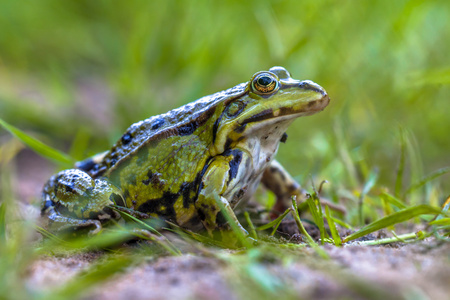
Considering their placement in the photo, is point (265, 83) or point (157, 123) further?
point (157, 123)

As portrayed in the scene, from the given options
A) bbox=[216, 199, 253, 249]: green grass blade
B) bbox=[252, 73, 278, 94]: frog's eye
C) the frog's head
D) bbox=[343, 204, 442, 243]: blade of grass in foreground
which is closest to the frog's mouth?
the frog's head

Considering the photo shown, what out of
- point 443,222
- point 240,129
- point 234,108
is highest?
point 234,108

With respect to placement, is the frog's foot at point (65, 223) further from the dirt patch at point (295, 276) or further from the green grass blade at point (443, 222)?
the green grass blade at point (443, 222)

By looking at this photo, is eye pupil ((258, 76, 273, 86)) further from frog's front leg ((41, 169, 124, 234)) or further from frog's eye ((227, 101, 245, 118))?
frog's front leg ((41, 169, 124, 234))

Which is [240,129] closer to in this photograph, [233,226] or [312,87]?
[312,87]

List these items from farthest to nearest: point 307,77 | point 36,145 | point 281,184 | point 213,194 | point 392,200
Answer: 1. point 307,77
2. point 281,184
3. point 36,145
4. point 392,200
5. point 213,194

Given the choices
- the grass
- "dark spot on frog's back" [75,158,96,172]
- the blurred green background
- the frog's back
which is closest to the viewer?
the frog's back

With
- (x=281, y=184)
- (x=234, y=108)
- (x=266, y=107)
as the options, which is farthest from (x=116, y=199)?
(x=281, y=184)

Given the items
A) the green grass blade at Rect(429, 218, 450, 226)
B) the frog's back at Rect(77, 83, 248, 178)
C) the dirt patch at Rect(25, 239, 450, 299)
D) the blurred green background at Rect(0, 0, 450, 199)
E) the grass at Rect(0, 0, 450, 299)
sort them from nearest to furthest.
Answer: the dirt patch at Rect(25, 239, 450, 299) → the green grass blade at Rect(429, 218, 450, 226) → the frog's back at Rect(77, 83, 248, 178) → the grass at Rect(0, 0, 450, 299) → the blurred green background at Rect(0, 0, 450, 199)
